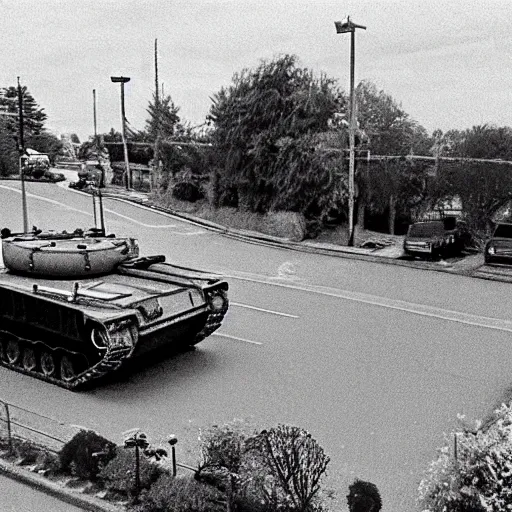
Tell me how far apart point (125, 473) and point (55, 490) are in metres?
0.76

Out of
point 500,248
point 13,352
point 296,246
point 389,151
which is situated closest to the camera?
point 13,352

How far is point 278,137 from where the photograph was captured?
25172 mm

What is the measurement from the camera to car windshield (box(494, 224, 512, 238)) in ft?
66.5

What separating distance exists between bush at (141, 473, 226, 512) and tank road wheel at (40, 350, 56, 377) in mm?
4450

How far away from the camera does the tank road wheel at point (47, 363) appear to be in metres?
11.6

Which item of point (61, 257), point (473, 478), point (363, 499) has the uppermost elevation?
point (61, 257)

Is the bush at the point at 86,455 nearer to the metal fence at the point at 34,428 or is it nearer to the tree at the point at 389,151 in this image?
the metal fence at the point at 34,428

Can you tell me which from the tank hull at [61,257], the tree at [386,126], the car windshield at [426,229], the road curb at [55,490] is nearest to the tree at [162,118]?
the tree at [386,126]

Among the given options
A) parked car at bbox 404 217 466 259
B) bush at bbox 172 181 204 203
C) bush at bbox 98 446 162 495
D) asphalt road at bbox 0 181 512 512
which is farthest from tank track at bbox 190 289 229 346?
bush at bbox 172 181 204 203

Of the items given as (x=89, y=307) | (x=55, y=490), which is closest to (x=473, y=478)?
(x=55, y=490)

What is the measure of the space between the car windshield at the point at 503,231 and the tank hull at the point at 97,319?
10412 mm

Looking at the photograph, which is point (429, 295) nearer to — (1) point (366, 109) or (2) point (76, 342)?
(2) point (76, 342)

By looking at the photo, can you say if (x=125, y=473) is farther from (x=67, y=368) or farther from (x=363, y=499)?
(x=67, y=368)

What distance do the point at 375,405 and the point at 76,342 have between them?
14.2 feet
